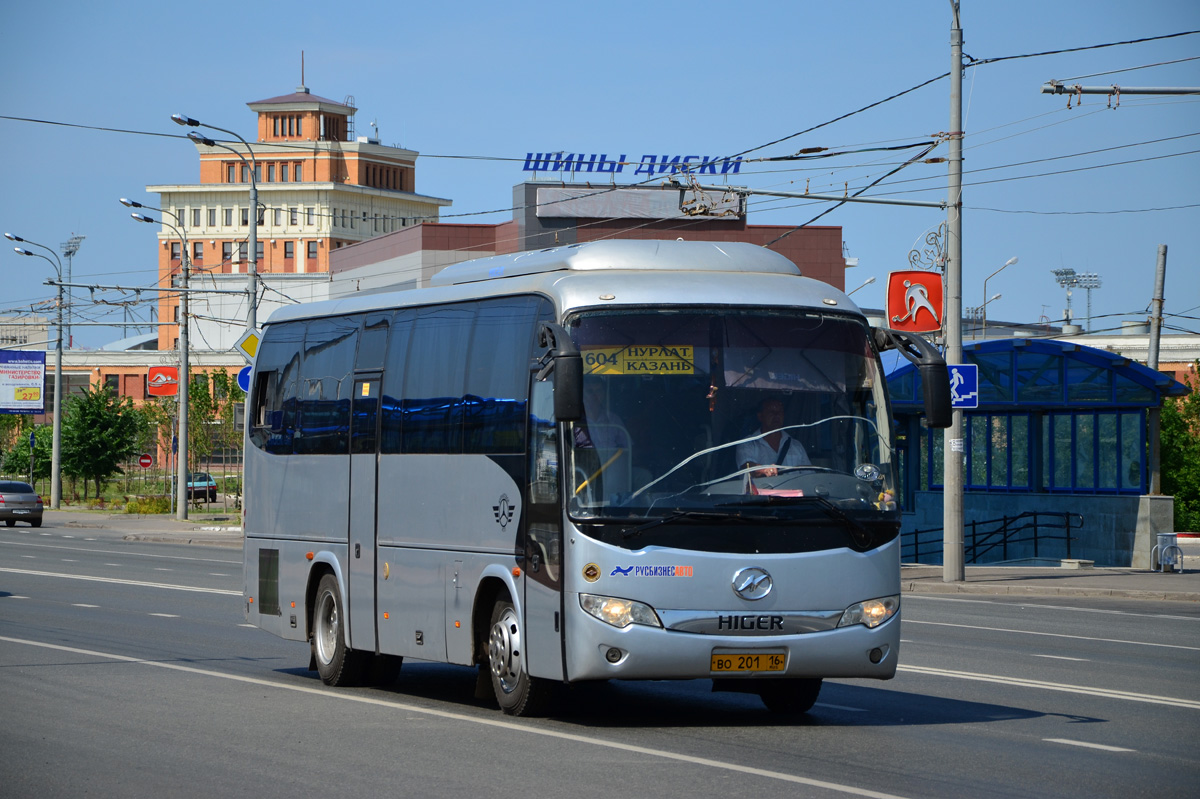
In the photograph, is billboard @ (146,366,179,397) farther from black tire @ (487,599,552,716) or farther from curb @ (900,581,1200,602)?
black tire @ (487,599,552,716)

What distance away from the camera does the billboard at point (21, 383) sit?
7931 cm

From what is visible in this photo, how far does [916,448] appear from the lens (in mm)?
39594

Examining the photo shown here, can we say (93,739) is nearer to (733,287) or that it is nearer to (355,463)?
(355,463)

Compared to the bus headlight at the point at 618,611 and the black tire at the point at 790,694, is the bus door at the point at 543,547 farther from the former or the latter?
the black tire at the point at 790,694

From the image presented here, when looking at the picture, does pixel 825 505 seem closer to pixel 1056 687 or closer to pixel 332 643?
pixel 1056 687

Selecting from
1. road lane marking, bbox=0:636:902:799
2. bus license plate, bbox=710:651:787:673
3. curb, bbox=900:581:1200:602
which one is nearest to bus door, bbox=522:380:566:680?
road lane marking, bbox=0:636:902:799

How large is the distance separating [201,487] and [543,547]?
73.1m

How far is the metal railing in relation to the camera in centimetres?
3553

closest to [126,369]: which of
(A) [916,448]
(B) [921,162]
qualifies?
(A) [916,448]

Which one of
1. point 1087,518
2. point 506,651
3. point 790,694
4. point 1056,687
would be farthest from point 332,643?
point 1087,518

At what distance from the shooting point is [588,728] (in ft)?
36.0

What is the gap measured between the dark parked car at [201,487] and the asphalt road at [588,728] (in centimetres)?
5918

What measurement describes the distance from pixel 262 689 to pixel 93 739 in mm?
2890

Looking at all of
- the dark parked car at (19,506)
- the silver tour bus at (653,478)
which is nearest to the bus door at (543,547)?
the silver tour bus at (653,478)
